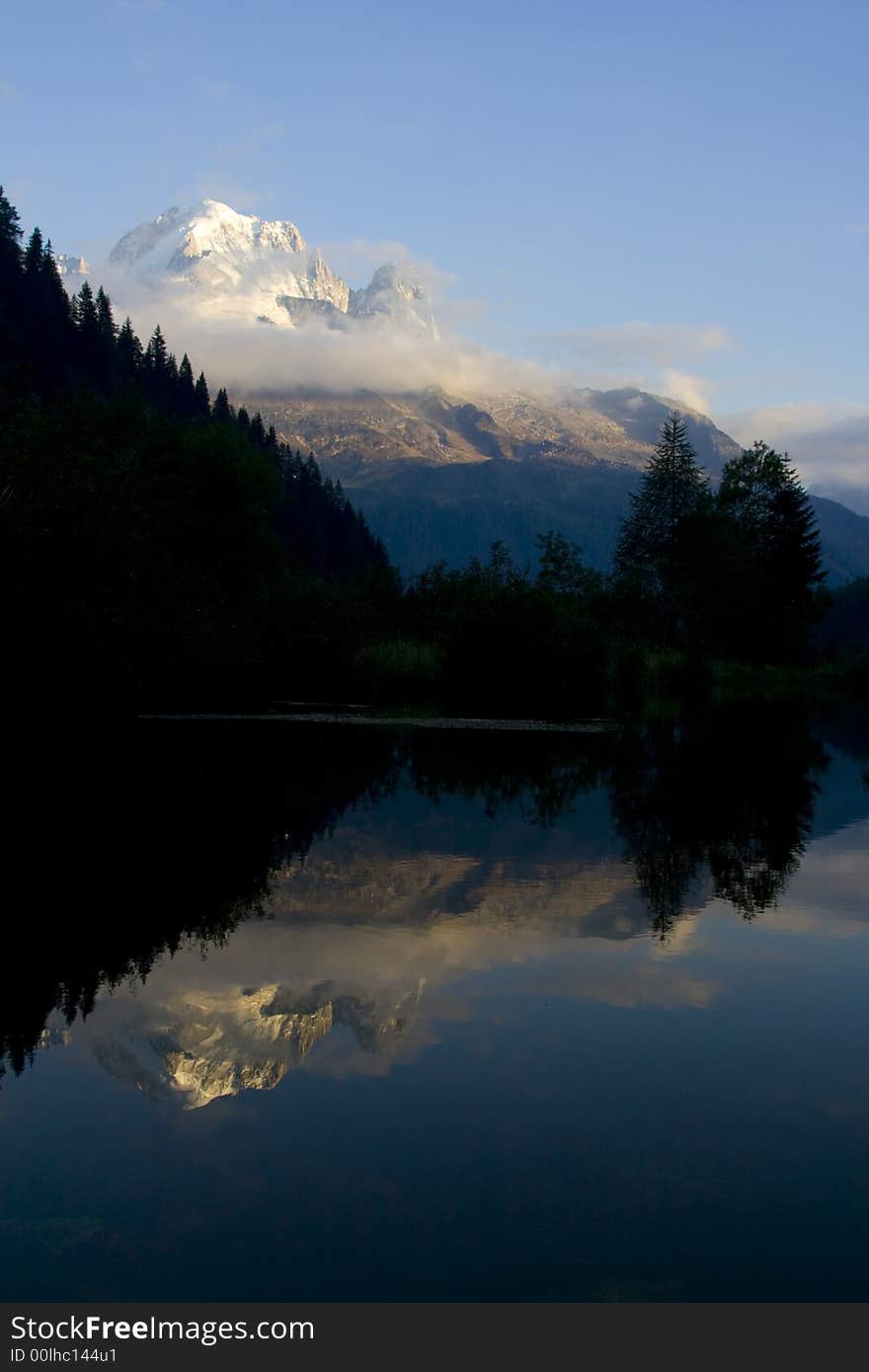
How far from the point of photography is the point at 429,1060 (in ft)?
34.7

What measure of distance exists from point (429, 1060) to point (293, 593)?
2328 inches

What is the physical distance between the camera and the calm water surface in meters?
7.21

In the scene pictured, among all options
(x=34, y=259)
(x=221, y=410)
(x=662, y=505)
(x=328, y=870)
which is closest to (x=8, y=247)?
(x=34, y=259)

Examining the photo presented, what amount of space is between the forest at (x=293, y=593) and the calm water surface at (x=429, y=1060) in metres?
24.4

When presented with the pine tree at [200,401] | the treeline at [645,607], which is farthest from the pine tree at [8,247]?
the treeline at [645,607]

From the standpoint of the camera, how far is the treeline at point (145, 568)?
4403cm

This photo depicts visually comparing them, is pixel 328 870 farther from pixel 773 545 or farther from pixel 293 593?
pixel 773 545

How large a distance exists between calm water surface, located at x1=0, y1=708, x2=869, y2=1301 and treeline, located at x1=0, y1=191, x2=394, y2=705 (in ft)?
73.2

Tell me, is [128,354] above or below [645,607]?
above

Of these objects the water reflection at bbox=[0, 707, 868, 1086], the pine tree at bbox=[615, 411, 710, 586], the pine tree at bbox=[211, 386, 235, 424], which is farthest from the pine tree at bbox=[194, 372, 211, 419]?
the water reflection at bbox=[0, 707, 868, 1086]

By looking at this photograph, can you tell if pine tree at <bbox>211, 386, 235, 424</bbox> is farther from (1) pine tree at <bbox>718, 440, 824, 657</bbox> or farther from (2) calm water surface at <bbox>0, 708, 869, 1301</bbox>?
(2) calm water surface at <bbox>0, 708, 869, 1301</bbox>
